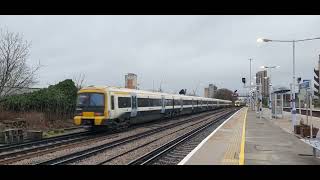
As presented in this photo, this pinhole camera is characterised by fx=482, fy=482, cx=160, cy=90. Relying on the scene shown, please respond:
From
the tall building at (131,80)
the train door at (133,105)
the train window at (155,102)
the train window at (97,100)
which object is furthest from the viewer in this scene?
the tall building at (131,80)

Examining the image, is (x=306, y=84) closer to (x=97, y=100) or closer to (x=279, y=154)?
(x=279, y=154)

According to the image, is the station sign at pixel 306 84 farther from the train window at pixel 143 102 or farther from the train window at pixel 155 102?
the train window at pixel 155 102

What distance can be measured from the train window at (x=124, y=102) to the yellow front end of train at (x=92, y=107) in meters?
2.07

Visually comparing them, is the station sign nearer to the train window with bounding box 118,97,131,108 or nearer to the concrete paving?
the concrete paving

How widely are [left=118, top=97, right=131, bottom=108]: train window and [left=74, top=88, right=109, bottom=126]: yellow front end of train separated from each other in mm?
2070

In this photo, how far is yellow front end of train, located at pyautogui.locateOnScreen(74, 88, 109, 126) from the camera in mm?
27219

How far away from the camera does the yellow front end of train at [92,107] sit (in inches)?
1072

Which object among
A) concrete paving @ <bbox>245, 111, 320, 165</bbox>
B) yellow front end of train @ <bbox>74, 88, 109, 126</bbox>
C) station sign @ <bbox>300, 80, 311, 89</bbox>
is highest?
station sign @ <bbox>300, 80, 311, 89</bbox>

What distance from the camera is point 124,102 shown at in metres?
30.6

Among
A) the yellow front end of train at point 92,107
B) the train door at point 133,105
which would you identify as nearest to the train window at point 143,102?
the train door at point 133,105

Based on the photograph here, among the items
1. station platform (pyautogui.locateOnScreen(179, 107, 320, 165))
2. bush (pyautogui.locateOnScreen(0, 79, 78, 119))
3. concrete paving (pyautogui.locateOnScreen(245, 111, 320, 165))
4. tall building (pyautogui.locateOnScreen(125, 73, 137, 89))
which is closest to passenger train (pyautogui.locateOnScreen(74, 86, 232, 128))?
bush (pyautogui.locateOnScreen(0, 79, 78, 119))

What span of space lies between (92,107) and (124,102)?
3.43 m

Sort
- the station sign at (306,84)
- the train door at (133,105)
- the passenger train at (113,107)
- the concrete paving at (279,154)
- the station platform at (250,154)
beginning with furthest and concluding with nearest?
1. the train door at (133,105)
2. the passenger train at (113,107)
3. the station sign at (306,84)
4. the concrete paving at (279,154)
5. the station platform at (250,154)
